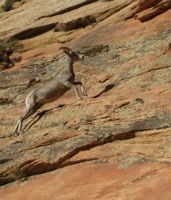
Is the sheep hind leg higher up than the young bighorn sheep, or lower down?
lower down

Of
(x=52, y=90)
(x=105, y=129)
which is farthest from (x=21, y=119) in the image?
(x=105, y=129)

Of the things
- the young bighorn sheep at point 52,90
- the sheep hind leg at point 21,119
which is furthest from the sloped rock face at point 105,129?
the young bighorn sheep at point 52,90

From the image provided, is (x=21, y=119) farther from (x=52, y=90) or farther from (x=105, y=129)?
(x=105, y=129)

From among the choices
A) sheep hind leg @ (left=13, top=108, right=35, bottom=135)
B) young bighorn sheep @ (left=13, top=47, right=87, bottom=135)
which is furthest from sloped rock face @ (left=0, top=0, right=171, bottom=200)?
young bighorn sheep @ (left=13, top=47, right=87, bottom=135)

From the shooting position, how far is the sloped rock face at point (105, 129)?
14062 mm

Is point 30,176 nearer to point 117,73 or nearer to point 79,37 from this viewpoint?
point 117,73

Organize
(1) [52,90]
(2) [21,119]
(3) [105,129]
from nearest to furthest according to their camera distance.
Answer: (3) [105,129], (2) [21,119], (1) [52,90]

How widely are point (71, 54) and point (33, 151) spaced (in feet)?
20.2

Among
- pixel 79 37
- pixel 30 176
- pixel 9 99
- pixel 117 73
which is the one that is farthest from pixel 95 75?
pixel 30 176

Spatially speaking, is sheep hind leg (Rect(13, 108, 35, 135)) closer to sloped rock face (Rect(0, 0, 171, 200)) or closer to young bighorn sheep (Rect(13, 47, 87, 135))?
young bighorn sheep (Rect(13, 47, 87, 135))

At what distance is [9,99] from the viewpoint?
24.1 meters

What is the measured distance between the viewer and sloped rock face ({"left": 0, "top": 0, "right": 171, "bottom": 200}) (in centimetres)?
1406

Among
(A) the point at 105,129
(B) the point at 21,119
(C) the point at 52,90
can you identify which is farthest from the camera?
(C) the point at 52,90

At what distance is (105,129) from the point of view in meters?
16.2
